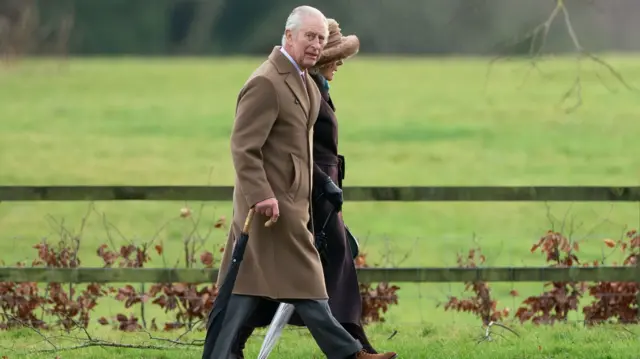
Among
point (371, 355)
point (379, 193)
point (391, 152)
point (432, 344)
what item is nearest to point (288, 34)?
point (371, 355)

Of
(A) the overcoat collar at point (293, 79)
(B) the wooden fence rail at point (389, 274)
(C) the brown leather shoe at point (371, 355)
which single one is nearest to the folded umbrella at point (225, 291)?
(A) the overcoat collar at point (293, 79)

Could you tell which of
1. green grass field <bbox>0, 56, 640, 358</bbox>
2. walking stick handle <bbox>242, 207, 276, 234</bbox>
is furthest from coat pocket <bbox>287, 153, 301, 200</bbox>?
green grass field <bbox>0, 56, 640, 358</bbox>

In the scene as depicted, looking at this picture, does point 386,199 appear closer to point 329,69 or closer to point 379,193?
point 379,193

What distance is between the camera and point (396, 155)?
1219 inches

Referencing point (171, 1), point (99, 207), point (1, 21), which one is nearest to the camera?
point (99, 207)

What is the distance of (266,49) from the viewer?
8875cm

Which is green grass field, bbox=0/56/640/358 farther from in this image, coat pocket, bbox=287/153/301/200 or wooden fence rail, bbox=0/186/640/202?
coat pocket, bbox=287/153/301/200

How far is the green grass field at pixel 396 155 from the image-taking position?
1243 cm

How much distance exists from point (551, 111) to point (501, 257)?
2721cm

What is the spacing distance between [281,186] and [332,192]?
0.44m

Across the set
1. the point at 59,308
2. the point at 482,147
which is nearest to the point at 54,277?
the point at 59,308

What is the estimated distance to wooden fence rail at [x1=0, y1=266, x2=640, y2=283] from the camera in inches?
272

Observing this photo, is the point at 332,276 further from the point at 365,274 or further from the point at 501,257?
the point at 501,257

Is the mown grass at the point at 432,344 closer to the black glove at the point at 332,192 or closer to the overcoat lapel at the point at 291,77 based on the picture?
the black glove at the point at 332,192
